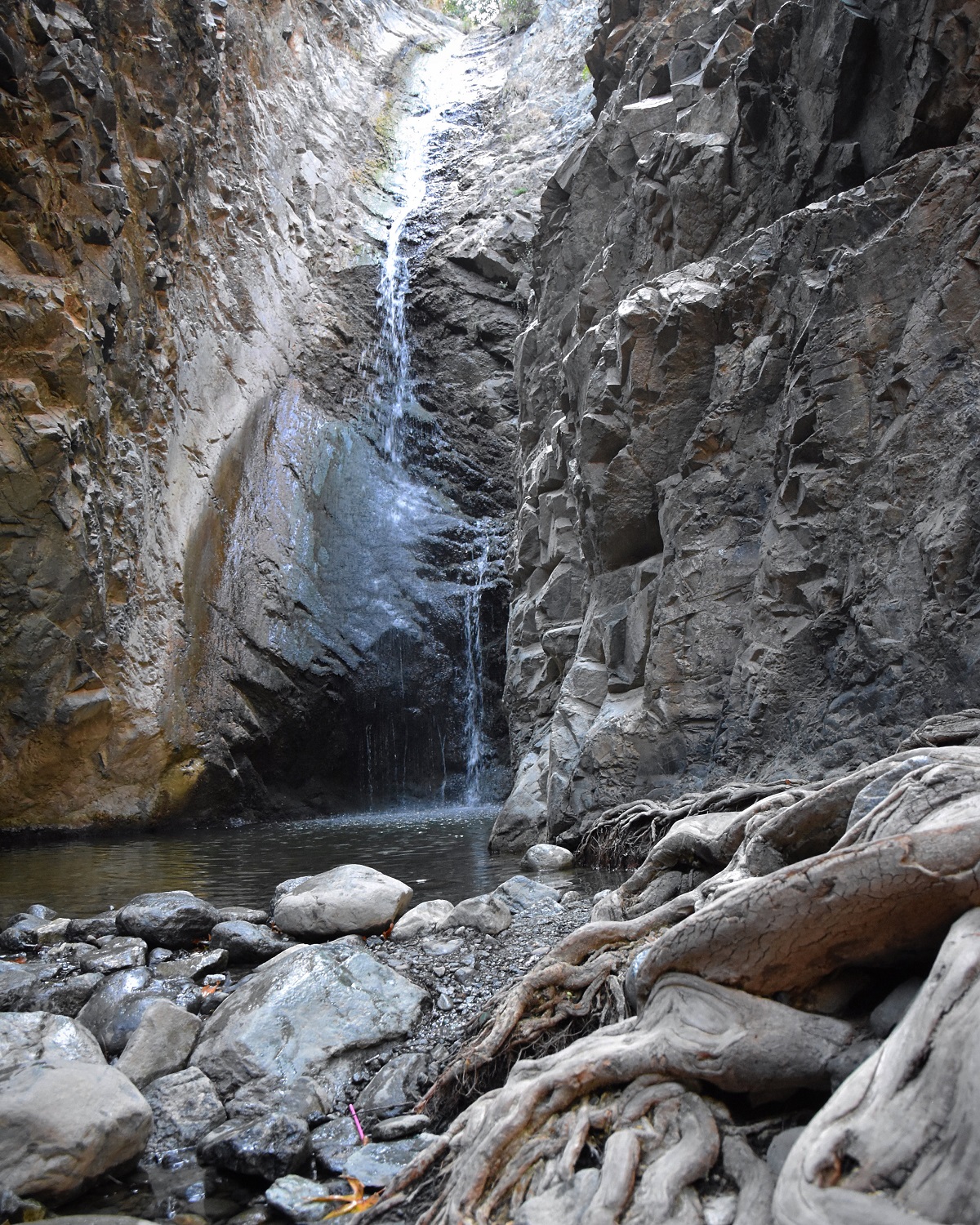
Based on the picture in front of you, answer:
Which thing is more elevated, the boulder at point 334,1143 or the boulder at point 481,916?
the boulder at point 481,916

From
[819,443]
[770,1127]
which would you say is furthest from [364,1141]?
[819,443]

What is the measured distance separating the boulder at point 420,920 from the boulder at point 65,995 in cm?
219

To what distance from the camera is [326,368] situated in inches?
979

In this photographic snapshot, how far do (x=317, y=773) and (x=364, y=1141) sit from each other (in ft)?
55.5

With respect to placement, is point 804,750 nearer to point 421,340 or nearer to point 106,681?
point 106,681

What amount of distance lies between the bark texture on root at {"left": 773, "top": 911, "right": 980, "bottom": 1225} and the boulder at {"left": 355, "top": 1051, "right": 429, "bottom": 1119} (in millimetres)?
2424

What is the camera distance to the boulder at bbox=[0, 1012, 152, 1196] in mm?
3057

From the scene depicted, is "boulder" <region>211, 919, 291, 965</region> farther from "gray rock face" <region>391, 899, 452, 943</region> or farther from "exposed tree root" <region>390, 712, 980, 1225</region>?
"exposed tree root" <region>390, 712, 980, 1225</region>

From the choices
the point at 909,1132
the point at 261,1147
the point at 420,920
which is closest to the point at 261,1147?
the point at 261,1147

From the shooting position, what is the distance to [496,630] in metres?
21.7

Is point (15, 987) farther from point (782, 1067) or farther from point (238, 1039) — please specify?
point (782, 1067)

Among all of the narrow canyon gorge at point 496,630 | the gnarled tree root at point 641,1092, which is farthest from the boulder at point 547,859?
the gnarled tree root at point 641,1092

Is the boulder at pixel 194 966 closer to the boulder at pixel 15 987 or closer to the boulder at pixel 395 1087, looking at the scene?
the boulder at pixel 15 987

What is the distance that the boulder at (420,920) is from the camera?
6605 mm
